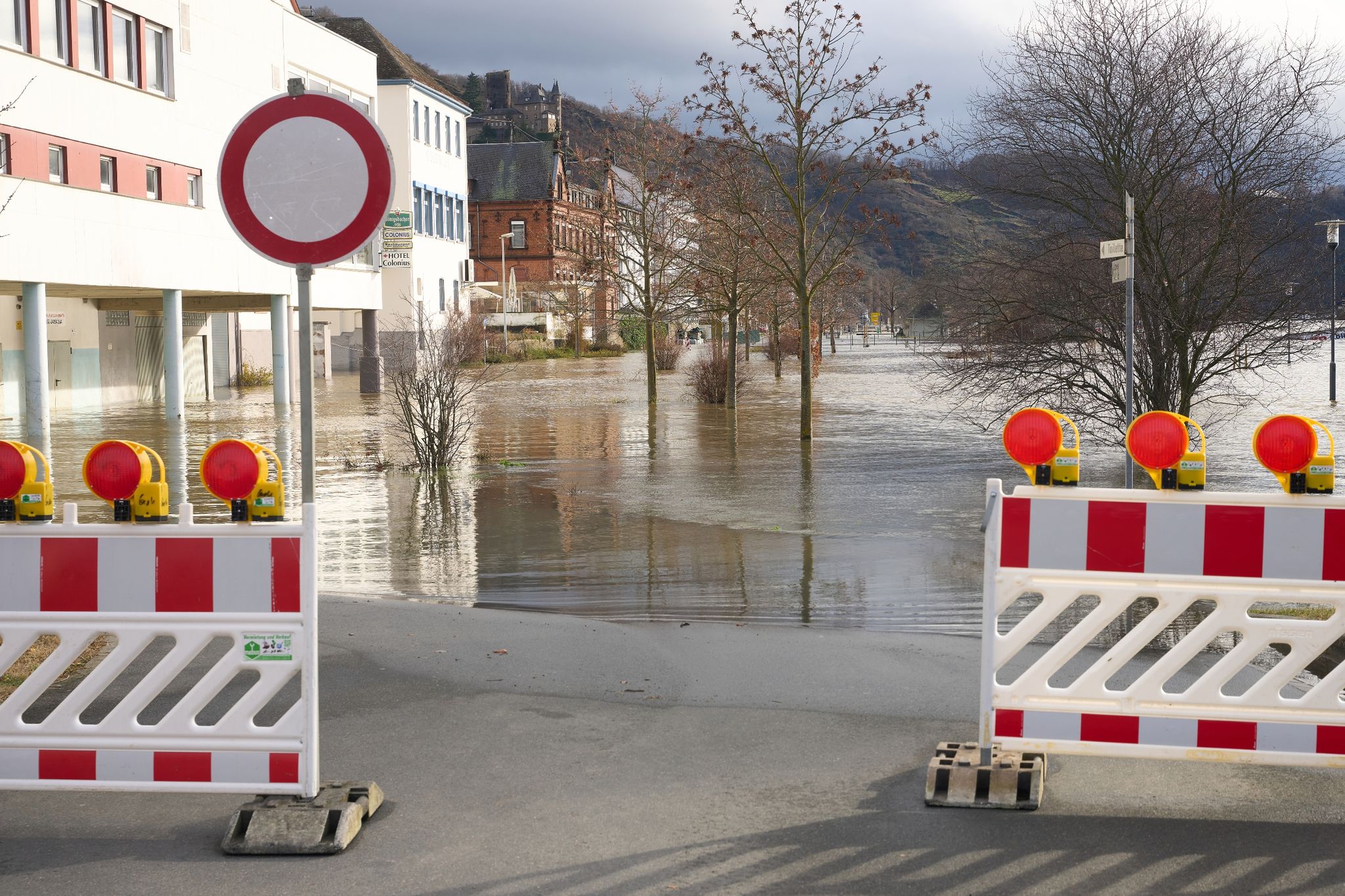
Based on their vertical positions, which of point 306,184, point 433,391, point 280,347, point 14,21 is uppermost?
point 14,21

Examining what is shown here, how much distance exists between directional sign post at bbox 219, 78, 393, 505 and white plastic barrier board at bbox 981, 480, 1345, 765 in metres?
2.45

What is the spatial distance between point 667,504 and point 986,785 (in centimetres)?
962

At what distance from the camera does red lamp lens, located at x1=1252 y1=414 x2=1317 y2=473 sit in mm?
4754

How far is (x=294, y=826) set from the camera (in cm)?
451

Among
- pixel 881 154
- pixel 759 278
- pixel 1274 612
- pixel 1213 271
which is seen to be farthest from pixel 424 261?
pixel 1274 612

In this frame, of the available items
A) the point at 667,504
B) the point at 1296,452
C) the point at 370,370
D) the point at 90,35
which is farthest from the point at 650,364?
the point at 1296,452

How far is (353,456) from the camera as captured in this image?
67.4 feet

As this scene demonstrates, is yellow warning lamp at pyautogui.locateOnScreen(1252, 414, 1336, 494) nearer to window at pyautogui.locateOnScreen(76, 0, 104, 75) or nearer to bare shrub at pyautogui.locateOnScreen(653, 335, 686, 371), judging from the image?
window at pyautogui.locateOnScreen(76, 0, 104, 75)

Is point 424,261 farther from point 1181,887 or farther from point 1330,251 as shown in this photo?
point 1181,887

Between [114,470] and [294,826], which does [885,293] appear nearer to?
[114,470]

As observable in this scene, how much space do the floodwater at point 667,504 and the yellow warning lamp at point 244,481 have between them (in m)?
3.99

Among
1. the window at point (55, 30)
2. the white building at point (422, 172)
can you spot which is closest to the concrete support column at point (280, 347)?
the window at point (55, 30)

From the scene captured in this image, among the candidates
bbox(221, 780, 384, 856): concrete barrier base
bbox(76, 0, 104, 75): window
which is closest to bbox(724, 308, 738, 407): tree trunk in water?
bbox(76, 0, 104, 75): window

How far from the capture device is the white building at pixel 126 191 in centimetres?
2634
